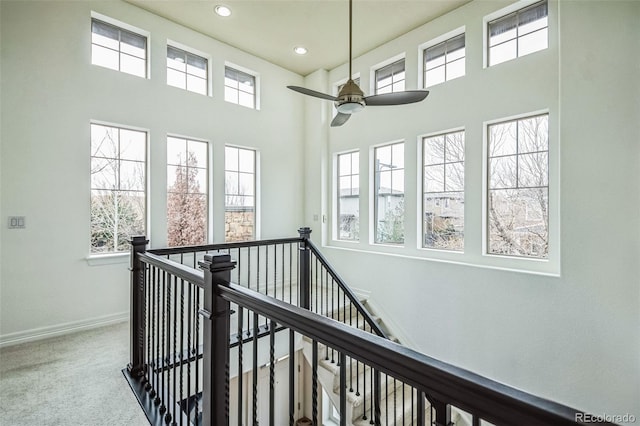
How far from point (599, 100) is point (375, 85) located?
299 cm

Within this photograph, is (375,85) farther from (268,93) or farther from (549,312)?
(549,312)

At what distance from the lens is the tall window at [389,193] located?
4.82m

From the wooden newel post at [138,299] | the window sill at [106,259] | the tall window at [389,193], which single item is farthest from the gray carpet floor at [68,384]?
the tall window at [389,193]

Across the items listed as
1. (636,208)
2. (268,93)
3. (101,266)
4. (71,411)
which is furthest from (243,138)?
(636,208)

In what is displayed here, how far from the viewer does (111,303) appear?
3830mm

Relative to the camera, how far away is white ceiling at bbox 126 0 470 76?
13.0ft

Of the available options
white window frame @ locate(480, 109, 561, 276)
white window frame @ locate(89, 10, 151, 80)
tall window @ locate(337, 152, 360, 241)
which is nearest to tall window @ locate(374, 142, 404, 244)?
tall window @ locate(337, 152, 360, 241)

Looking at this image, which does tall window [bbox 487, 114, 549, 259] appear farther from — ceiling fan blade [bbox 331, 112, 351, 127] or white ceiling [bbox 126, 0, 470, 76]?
ceiling fan blade [bbox 331, 112, 351, 127]

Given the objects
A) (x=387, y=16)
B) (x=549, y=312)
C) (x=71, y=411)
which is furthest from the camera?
(x=387, y=16)

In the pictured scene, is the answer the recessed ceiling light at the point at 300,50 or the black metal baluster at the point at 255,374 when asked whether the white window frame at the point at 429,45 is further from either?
the black metal baluster at the point at 255,374

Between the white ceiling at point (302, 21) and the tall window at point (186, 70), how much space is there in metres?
0.39

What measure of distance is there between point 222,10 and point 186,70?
1.03m

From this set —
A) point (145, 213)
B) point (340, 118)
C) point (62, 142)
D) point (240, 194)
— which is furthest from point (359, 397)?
point (62, 142)

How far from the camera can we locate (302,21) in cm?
429
